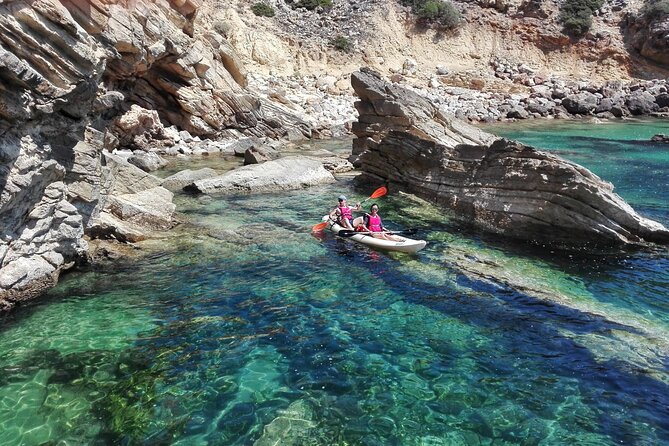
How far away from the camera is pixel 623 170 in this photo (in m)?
22.6

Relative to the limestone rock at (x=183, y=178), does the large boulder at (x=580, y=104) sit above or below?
above

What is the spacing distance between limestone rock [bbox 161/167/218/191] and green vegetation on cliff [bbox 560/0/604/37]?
47.8m

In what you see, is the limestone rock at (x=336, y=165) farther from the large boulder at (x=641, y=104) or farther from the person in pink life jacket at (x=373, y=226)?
the large boulder at (x=641, y=104)

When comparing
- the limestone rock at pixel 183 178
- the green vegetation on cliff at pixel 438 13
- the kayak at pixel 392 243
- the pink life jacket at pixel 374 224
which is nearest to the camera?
the kayak at pixel 392 243

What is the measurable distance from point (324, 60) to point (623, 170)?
33018 mm

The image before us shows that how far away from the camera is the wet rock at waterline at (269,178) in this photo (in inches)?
731

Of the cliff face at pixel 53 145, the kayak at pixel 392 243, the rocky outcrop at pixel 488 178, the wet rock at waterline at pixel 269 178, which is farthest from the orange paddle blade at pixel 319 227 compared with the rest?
the wet rock at waterline at pixel 269 178

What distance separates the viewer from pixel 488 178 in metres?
14.7

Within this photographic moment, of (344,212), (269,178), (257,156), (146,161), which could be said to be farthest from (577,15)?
(344,212)

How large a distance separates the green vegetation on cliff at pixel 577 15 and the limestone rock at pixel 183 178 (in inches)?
1883

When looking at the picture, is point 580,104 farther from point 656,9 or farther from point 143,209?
point 143,209

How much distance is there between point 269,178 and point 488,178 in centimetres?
843

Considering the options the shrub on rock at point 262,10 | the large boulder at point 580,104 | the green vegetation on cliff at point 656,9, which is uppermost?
the green vegetation on cliff at point 656,9

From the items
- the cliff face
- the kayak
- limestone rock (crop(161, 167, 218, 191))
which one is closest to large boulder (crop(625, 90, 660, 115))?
limestone rock (crop(161, 167, 218, 191))
